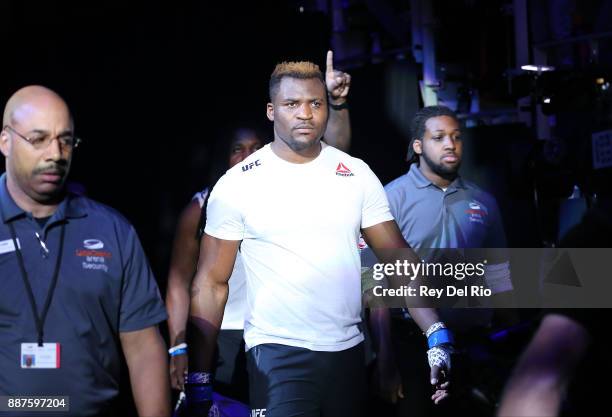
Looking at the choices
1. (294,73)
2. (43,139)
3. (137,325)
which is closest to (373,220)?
(294,73)

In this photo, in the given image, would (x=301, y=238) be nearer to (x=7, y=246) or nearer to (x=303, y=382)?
(x=303, y=382)

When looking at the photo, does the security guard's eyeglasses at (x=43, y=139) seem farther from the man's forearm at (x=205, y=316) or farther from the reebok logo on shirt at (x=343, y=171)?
the reebok logo on shirt at (x=343, y=171)

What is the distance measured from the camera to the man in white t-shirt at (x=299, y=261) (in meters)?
3.82

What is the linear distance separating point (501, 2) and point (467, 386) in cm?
443

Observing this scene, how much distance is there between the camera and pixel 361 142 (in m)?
6.50

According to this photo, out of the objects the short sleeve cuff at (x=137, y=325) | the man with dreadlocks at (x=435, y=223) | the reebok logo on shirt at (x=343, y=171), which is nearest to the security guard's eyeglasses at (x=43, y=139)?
the short sleeve cuff at (x=137, y=325)

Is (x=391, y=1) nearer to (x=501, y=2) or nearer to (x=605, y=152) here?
(x=501, y=2)

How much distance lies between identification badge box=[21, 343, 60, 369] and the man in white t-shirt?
777 mm

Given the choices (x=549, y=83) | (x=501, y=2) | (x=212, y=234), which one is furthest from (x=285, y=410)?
(x=501, y=2)

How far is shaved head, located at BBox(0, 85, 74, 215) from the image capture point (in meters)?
3.37

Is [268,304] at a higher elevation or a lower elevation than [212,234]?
lower

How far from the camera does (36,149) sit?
133 inches

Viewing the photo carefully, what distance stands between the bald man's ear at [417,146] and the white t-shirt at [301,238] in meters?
1.49

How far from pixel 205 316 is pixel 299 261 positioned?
453mm
